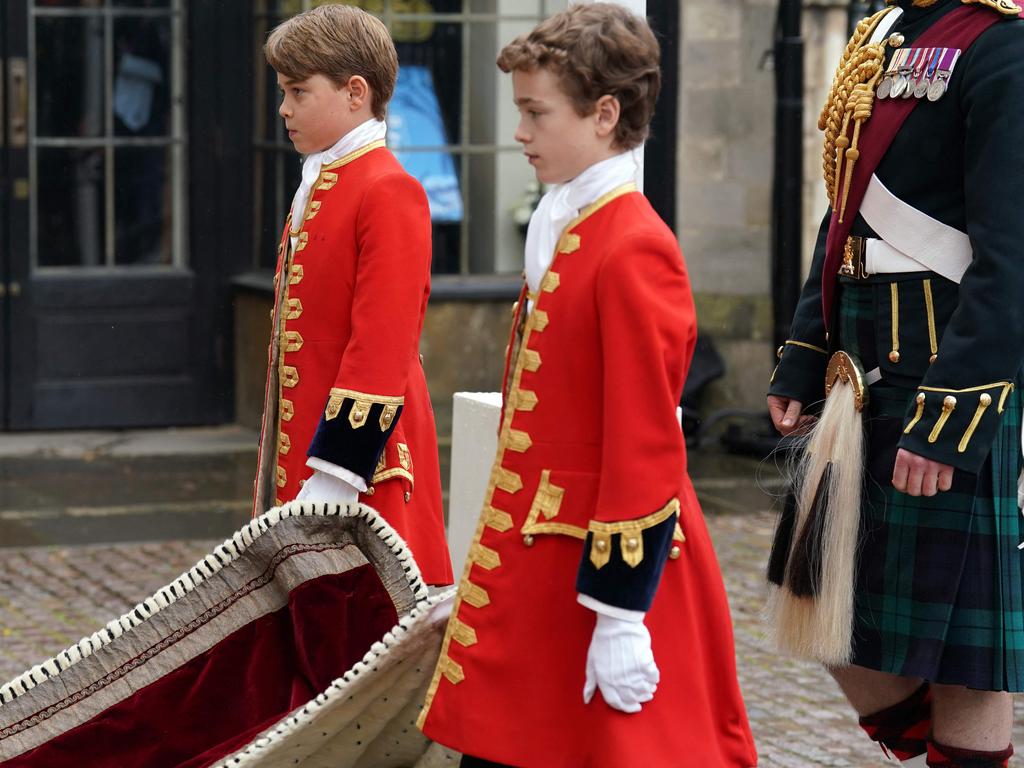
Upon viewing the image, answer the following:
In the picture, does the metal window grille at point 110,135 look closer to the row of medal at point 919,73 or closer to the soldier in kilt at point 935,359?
the soldier in kilt at point 935,359

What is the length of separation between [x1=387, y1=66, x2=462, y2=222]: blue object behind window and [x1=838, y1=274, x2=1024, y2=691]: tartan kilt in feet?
19.4

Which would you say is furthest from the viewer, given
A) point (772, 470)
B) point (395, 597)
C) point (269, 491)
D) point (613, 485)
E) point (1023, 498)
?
point (772, 470)

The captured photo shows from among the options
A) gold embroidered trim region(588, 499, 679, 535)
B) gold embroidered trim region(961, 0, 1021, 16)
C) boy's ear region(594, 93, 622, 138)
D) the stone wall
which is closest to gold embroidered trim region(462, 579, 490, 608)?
gold embroidered trim region(588, 499, 679, 535)

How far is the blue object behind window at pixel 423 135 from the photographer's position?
29.7 ft

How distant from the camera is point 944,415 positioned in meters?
A: 3.10

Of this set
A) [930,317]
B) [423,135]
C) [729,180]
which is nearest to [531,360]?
[930,317]

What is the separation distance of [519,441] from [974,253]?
2.84 feet

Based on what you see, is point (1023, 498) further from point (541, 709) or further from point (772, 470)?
point (772, 470)

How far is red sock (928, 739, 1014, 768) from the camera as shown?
329 cm

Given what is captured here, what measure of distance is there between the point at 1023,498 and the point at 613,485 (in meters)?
0.97

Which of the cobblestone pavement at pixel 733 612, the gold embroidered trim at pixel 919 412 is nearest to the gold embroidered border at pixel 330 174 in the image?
the gold embroidered trim at pixel 919 412

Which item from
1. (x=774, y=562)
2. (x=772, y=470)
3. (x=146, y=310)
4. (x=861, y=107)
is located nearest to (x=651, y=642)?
(x=774, y=562)

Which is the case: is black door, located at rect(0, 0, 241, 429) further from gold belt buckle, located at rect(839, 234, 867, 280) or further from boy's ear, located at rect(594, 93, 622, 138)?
boy's ear, located at rect(594, 93, 622, 138)

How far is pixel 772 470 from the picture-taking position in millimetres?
8719
